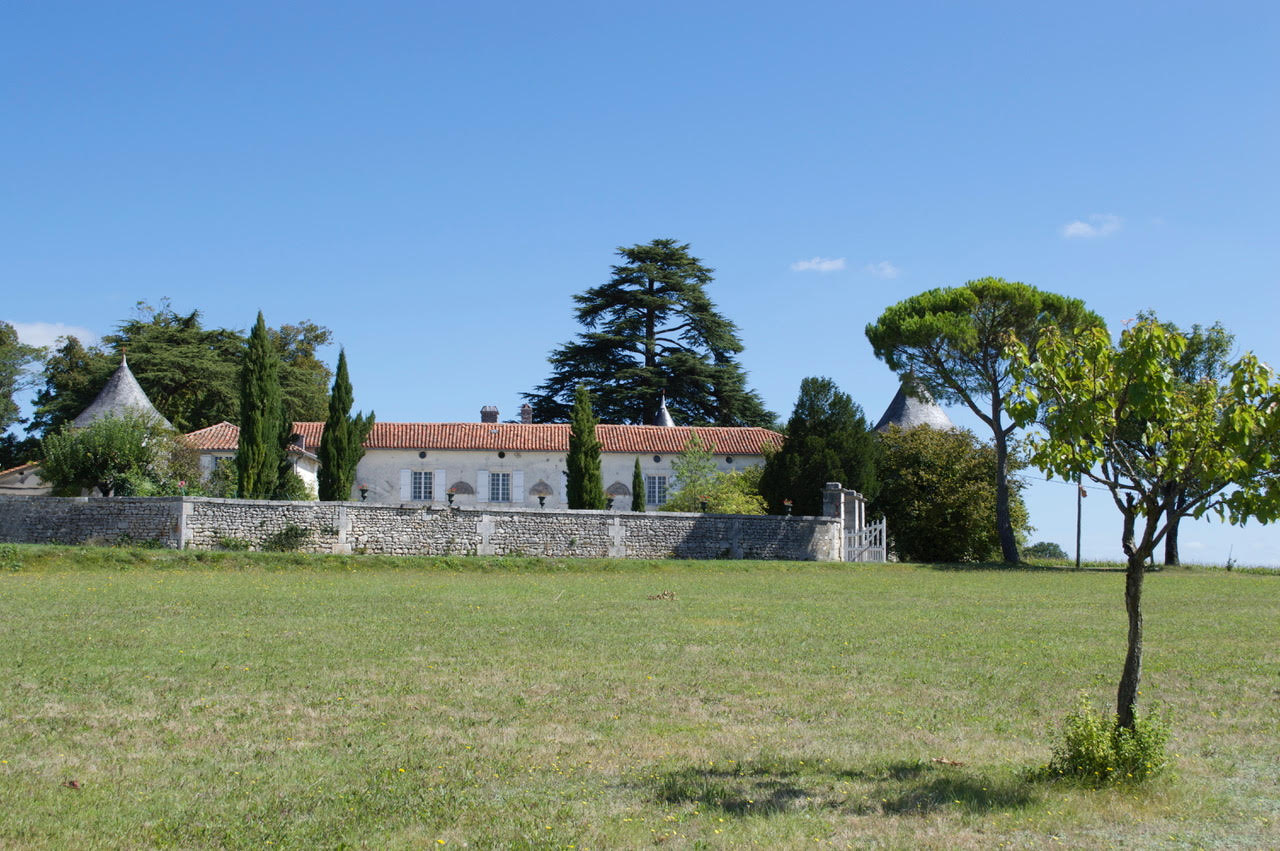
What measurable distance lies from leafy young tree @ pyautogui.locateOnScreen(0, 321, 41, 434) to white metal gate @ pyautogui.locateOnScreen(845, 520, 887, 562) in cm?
4279

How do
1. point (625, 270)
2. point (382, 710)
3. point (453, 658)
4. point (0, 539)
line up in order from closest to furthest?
1. point (382, 710)
2. point (453, 658)
3. point (0, 539)
4. point (625, 270)

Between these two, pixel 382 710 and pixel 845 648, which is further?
pixel 845 648

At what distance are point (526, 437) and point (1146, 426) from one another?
37.6 meters

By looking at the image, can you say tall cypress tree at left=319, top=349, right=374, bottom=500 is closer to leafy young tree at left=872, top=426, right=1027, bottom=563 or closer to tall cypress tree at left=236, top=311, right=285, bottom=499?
tall cypress tree at left=236, top=311, right=285, bottom=499

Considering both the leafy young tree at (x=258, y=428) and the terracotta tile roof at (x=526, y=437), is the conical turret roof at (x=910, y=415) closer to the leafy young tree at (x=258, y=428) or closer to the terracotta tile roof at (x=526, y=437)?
the terracotta tile roof at (x=526, y=437)

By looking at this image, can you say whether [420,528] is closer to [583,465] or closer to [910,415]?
[583,465]

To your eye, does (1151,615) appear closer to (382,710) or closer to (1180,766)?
(1180,766)

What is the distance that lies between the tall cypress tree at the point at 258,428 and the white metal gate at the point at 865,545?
18442 mm

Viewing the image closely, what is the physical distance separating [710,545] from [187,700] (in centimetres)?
2346

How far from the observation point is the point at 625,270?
54.3 metres

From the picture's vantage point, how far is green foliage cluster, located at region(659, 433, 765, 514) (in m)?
35.6

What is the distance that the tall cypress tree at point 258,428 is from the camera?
3381 centimetres

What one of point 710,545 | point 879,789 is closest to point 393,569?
point 710,545

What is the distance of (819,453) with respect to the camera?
114 ft
